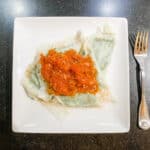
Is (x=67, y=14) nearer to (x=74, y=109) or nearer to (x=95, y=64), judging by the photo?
(x=95, y=64)

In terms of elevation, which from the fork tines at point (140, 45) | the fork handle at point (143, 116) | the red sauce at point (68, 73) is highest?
the fork tines at point (140, 45)

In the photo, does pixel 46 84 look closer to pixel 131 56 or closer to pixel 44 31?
pixel 44 31

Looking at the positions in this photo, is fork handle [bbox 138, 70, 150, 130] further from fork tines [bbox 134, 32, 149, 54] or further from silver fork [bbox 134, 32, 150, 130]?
fork tines [bbox 134, 32, 149, 54]

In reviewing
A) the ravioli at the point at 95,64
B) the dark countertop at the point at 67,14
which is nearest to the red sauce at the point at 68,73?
the ravioli at the point at 95,64

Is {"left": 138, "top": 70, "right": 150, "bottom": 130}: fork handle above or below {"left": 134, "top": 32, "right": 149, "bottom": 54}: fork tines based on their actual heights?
below

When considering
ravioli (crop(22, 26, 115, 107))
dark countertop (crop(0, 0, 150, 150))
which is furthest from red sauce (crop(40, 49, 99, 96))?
dark countertop (crop(0, 0, 150, 150))

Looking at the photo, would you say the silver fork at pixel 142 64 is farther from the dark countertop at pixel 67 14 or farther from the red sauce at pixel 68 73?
the red sauce at pixel 68 73

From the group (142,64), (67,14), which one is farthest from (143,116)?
(67,14)

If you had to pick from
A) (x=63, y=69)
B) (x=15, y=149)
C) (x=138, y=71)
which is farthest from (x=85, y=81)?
(x=15, y=149)
